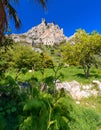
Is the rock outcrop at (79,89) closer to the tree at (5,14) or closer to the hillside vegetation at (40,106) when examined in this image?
the hillside vegetation at (40,106)

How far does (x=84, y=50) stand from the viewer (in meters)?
21.1

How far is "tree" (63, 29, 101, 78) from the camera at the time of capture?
69.3ft

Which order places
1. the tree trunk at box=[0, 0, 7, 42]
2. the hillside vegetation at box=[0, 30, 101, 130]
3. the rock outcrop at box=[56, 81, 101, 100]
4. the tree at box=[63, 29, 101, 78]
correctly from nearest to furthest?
the hillside vegetation at box=[0, 30, 101, 130]
the tree trunk at box=[0, 0, 7, 42]
the rock outcrop at box=[56, 81, 101, 100]
the tree at box=[63, 29, 101, 78]

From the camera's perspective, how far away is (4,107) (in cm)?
775

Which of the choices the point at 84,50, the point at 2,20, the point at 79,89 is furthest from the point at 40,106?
the point at 84,50

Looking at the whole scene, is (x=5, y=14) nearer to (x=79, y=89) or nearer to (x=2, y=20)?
(x=2, y=20)

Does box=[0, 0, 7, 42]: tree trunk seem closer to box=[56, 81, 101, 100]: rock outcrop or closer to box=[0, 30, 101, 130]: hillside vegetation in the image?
box=[0, 30, 101, 130]: hillside vegetation

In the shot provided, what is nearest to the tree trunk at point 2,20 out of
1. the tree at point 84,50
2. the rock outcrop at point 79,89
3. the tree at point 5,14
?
the tree at point 5,14

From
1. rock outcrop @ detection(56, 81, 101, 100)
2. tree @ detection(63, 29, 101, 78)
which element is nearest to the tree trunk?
rock outcrop @ detection(56, 81, 101, 100)

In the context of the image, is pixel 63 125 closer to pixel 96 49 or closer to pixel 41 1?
pixel 41 1

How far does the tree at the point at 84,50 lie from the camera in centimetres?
2112

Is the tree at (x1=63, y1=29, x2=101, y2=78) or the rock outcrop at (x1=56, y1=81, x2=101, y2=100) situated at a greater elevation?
the tree at (x1=63, y1=29, x2=101, y2=78)

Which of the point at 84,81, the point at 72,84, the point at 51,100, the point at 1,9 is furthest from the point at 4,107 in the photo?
the point at 84,81

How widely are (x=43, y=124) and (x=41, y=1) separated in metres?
3.69
